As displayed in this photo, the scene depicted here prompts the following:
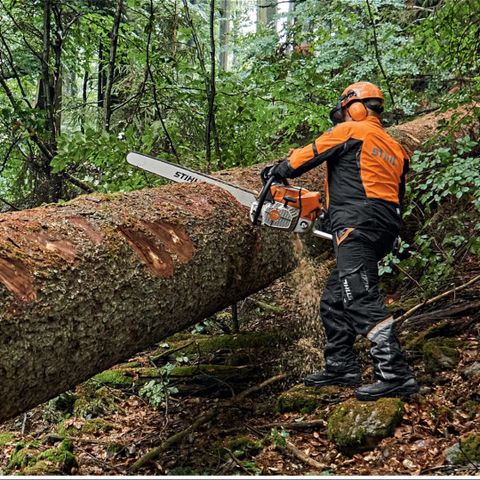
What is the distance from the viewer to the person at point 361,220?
321 cm

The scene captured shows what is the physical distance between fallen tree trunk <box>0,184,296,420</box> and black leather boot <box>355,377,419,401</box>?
3.91 ft

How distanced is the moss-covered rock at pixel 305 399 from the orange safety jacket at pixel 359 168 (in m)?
1.14

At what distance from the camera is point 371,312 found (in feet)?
10.6

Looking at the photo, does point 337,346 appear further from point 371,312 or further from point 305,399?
point 371,312

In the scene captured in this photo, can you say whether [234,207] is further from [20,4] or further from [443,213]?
[20,4]

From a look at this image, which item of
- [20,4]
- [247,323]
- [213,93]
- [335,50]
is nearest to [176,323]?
[247,323]

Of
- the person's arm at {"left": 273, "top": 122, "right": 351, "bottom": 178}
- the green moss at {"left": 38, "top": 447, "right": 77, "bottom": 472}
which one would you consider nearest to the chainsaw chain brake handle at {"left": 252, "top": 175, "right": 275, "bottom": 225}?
the person's arm at {"left": 273, "top": 122, "right": 351, "bottom": 178}

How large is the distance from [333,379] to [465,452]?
1.20 meters

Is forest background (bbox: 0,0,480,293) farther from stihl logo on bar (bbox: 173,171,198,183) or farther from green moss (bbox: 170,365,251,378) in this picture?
green moss (bbox: 170,365,251,378)

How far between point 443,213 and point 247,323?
2.30m

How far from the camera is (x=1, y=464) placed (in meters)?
3.55

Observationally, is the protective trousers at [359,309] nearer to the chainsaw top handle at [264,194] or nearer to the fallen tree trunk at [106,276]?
the chainsaw top handle at [264,194]

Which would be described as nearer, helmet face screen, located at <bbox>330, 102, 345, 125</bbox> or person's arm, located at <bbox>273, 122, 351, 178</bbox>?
person's arm, located at <bbox>273, 122, 351, 178</bbox>

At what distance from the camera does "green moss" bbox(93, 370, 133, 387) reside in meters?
4.52
